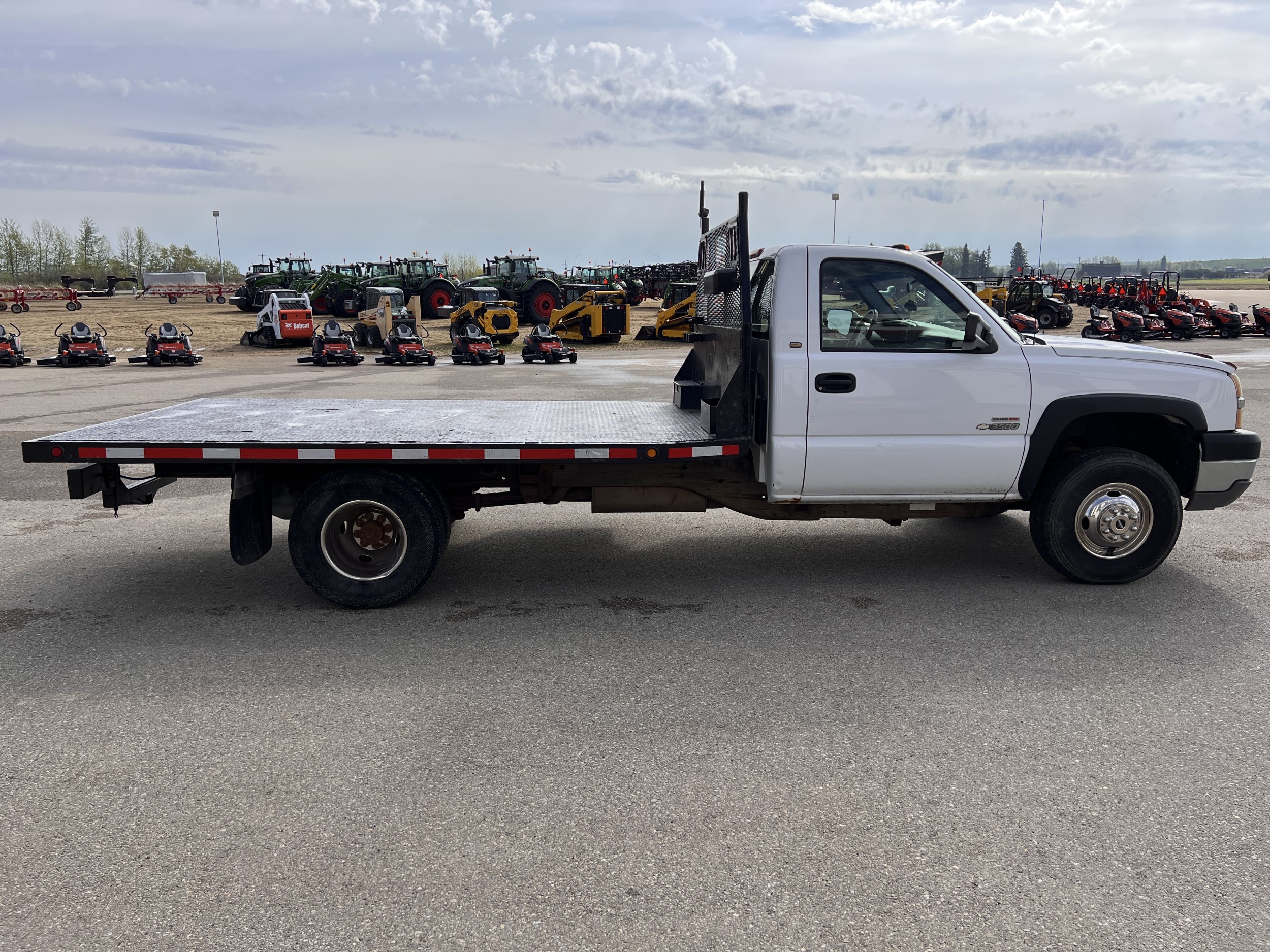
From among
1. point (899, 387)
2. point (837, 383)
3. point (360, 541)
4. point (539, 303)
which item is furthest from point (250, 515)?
point (539, 303)

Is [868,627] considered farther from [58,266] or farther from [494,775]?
[58,266]

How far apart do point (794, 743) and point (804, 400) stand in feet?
7.26

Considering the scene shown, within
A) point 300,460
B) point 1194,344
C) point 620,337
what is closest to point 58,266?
point 620,337

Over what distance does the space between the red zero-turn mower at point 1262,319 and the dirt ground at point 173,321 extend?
20.2 m

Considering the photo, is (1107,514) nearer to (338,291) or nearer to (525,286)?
(525,286)

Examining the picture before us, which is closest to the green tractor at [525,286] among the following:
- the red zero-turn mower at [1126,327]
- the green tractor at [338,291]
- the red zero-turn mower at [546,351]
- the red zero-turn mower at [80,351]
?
the green tractor at [338,291]

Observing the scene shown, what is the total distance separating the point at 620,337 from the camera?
1282 inches

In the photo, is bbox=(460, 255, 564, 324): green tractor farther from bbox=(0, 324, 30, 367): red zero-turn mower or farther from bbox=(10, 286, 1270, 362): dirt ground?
bbox=(0, 324, 30, 367): red zero-turn mower

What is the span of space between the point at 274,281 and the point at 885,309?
42721 millimetres

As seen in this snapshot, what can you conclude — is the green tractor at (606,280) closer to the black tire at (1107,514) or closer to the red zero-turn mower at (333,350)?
the red zero-turn mower at (333,350)

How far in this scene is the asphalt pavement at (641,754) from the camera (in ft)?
9.39

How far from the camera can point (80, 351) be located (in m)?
24.6

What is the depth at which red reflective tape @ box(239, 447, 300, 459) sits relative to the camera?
5.26 meters

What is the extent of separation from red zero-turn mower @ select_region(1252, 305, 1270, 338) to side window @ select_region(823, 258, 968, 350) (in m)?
33.7
